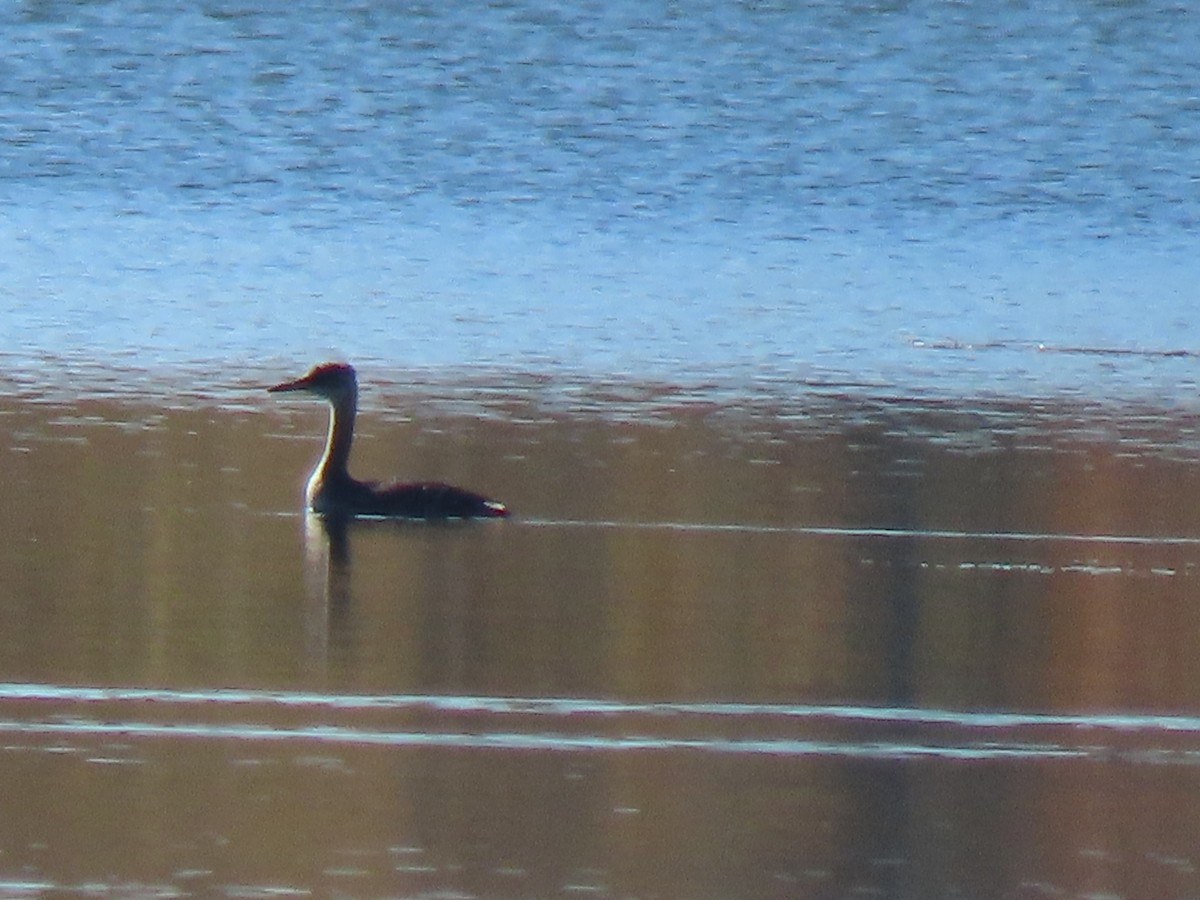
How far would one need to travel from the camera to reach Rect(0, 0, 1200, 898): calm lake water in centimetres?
696

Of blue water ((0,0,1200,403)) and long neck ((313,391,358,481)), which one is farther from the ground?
long neck ((313,391,358,481))

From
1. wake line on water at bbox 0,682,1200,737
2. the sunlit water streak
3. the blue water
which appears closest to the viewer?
the sunlit water streak

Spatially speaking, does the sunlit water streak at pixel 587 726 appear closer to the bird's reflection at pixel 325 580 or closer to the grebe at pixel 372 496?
the bird's reflection at pixel 325 580

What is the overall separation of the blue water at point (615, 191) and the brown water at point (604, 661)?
2608mm

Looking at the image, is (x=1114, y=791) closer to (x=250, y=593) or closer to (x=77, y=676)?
(x=77, y=676)

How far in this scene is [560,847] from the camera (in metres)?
6.72

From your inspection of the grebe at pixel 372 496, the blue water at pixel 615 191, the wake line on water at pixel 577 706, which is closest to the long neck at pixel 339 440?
the grebe at pixel 372 496

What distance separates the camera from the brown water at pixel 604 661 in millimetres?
6738

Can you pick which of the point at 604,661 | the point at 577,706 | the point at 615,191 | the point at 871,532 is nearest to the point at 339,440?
the point at 871,532

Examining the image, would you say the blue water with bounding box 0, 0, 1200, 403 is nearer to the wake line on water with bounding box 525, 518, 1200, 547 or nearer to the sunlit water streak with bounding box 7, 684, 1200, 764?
the wake line on water with bounding box 525, 518, 1200, 547

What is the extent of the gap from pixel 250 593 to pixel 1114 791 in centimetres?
308

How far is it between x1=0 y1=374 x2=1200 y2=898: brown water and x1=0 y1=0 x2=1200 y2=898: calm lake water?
0.02 meters

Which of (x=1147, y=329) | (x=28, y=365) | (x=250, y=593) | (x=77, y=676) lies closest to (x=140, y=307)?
(x=28, y=365)

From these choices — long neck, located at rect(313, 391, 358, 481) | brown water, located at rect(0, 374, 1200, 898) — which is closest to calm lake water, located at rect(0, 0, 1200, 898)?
brown water, located at rect(0, 374, 1200, 898)
